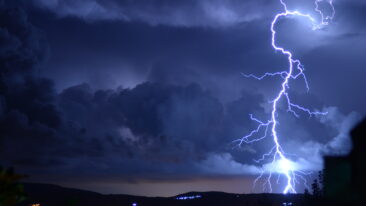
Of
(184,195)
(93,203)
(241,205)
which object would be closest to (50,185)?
(93,203)

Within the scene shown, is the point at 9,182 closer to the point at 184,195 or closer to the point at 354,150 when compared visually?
the point at 354,150

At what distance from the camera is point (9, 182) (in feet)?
42.2

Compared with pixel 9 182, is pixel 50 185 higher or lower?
higher

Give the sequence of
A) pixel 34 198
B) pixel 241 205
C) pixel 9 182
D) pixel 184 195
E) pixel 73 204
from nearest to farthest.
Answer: pixel 9 182, pixel 73 204, pixel 241 205, pixel 184 195, pixel 34 198

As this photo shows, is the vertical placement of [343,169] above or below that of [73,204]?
above

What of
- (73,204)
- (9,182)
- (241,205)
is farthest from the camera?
(241,205)

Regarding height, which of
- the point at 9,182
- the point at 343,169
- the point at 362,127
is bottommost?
the point at 9,182

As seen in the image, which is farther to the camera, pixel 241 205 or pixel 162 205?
pixel 162 205

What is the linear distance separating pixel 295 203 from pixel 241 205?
3793 cm

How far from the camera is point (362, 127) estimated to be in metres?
24.0

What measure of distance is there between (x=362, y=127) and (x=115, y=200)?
322 ft

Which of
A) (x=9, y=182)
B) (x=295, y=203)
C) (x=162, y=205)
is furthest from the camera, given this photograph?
(x=162, y=205)

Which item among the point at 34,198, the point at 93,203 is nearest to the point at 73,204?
the point at 93,203

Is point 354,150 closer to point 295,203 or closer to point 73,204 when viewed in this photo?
point 73,204
